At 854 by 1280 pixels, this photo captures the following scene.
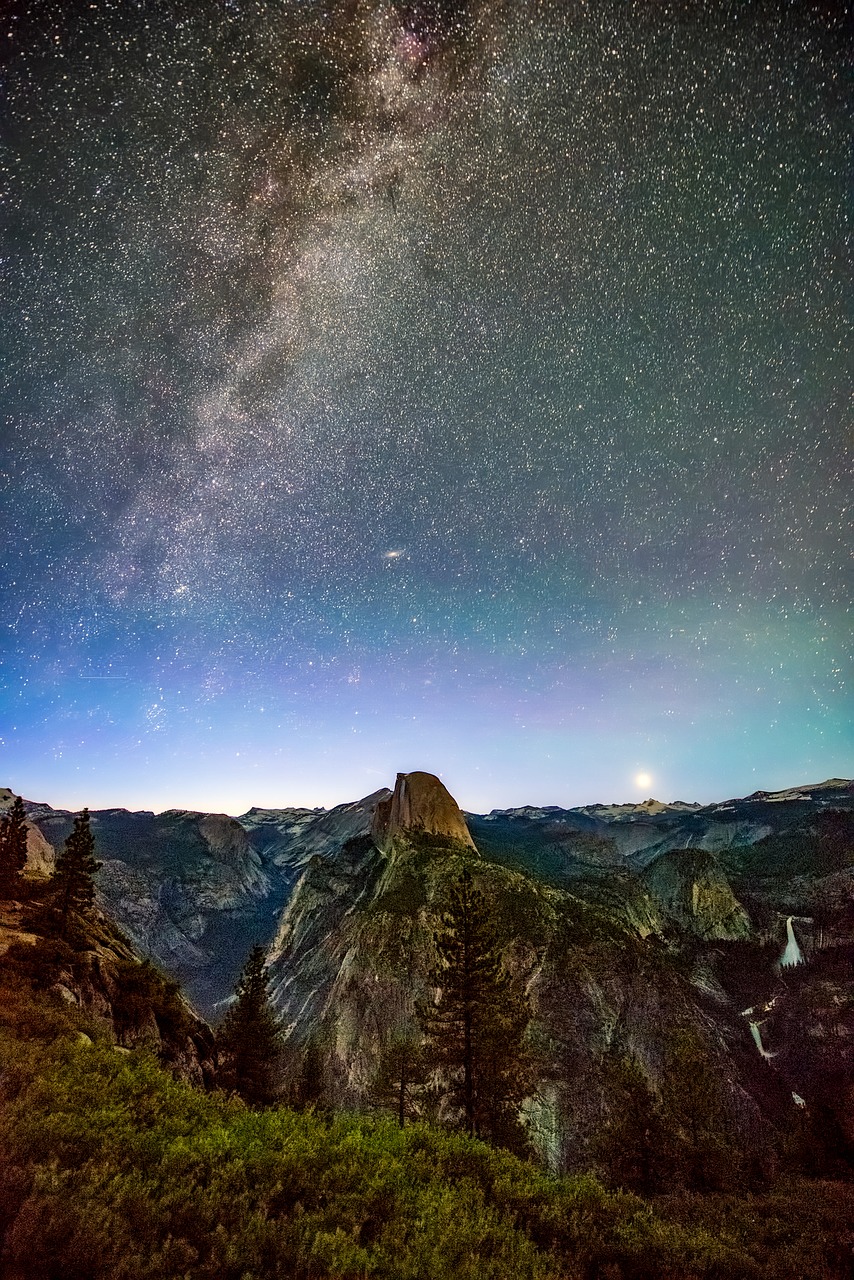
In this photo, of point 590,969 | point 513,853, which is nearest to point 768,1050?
point 590,969

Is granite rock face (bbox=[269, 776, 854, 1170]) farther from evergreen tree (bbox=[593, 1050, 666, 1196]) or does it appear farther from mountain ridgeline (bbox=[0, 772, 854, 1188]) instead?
evergreen tree (bbox=[593, 1050, 666, 1196])

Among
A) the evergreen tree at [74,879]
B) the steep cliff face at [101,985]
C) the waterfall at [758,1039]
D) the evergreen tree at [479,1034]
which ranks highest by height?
the evergreen tree at [74,879]

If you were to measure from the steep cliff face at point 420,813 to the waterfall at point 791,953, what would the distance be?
54.9m

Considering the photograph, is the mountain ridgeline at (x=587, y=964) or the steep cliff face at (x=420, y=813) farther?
the steep cliff face at (x=420, y=813)

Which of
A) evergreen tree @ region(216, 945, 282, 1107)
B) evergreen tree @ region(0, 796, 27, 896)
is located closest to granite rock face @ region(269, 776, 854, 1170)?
evergreen tree @ region(216, 945, 282, 1107)

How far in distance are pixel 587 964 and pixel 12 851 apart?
2195 inches

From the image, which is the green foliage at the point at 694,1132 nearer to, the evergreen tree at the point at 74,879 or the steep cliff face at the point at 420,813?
the evergreen tree at the point at 74,879

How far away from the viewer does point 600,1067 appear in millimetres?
48625

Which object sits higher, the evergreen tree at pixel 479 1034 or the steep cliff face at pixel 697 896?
the evergreen tree at pixel 479 1034

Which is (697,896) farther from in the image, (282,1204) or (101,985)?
(282,1204)

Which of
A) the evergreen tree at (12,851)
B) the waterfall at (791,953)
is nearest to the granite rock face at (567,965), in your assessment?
the waterfall at (791,953)

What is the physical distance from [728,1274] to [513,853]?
130m

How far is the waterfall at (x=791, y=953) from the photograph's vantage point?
283 ft

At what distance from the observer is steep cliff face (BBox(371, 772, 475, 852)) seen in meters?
94.4
